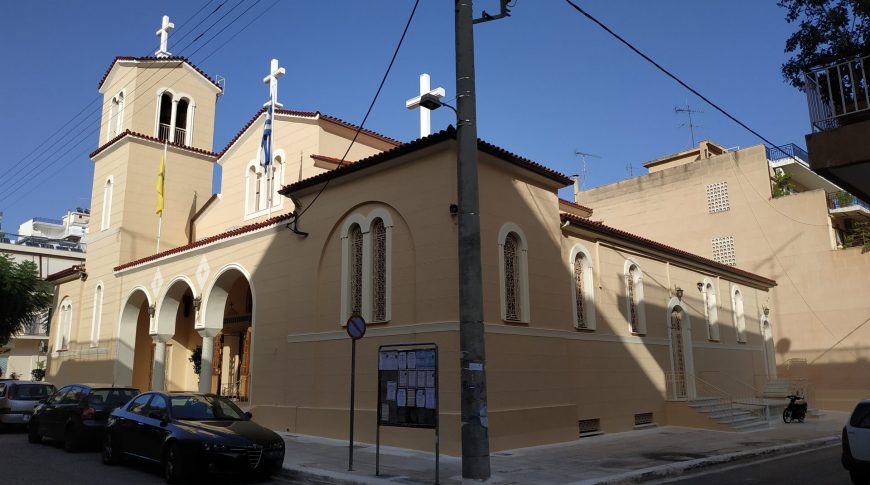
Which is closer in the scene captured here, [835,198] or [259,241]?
[259,241]

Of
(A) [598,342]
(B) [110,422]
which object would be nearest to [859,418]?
(A) [598,342]

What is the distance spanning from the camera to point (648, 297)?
1972 centimetres

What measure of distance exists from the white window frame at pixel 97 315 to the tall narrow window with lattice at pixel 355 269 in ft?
48.3

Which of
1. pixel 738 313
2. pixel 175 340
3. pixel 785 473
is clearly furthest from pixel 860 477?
pixel 175 340

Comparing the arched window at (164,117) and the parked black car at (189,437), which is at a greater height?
the arched window at (164,117)

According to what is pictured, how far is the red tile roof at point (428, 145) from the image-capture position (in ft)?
44.3

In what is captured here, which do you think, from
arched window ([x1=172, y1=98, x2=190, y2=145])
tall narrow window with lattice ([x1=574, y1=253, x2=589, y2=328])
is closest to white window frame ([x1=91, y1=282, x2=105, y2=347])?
arched window ([x1=172, y1=98, x2=190, y2=145])

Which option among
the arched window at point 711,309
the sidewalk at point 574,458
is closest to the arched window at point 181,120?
the sidewalk at point 574,458

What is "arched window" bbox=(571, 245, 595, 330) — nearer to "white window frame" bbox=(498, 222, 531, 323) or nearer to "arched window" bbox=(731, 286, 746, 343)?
"white window frame" bbox=(498, 222, 531, 323)

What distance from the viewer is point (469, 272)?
9.87 m

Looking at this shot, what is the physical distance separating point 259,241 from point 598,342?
9821 mm

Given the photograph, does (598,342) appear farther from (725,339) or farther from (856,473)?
(725,339)

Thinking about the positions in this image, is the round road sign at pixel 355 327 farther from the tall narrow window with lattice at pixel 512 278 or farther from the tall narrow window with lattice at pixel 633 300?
the tall narrow window with lattice at pixel 633 300

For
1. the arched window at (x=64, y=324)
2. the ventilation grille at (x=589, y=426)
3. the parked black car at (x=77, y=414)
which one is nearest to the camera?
the parked black car at (x=77, y=414)
